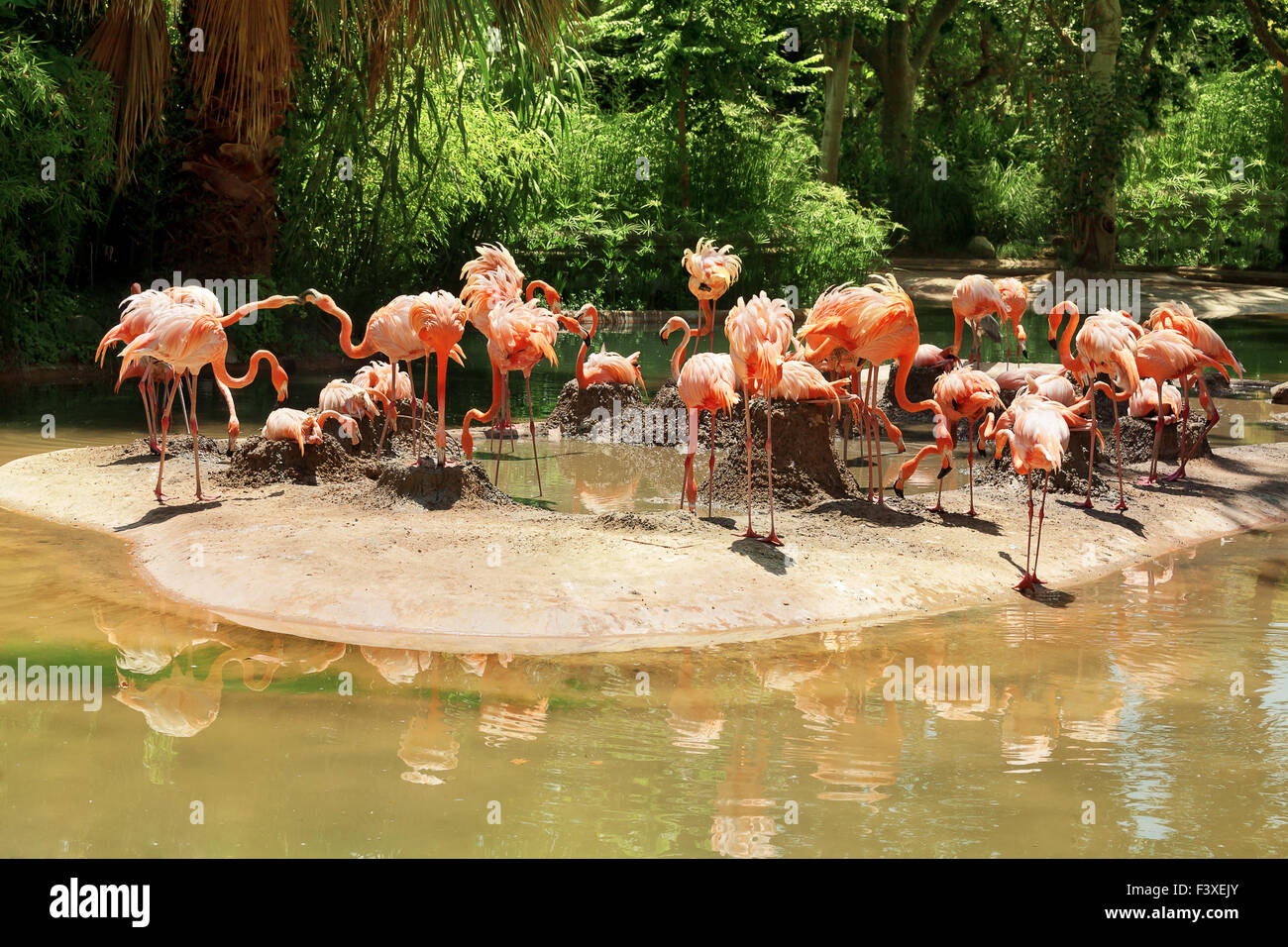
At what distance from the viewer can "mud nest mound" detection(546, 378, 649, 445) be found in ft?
32.2

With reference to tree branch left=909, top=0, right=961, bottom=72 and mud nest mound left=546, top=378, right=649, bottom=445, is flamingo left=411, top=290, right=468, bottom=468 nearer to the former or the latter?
mud nest mound left=546, top=378, right=649, bottom=445

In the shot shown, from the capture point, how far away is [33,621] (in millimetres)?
5340

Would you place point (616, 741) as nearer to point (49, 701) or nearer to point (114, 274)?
point (49, 701)

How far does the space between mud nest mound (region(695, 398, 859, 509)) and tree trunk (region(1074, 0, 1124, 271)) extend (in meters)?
17.1

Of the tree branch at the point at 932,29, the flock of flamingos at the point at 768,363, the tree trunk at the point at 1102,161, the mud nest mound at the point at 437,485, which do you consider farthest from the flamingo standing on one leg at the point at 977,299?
the tree branch at the point at 932,29

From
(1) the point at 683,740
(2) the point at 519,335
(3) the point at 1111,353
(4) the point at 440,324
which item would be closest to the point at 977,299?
(3) the point at 1111,353

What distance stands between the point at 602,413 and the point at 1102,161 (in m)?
16.5

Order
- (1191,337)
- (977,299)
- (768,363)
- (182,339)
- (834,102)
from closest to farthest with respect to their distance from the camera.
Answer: (768,363) < (182,339) < (1191,337) < (977,299) < (834,102)

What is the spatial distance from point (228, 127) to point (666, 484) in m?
6.90

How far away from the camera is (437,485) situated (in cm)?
691

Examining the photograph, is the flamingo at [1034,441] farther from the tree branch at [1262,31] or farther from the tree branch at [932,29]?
the tree branch at [932,29]

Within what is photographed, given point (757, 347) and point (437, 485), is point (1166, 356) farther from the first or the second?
point (437, 485)

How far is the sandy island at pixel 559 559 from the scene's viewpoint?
5.43 meters
